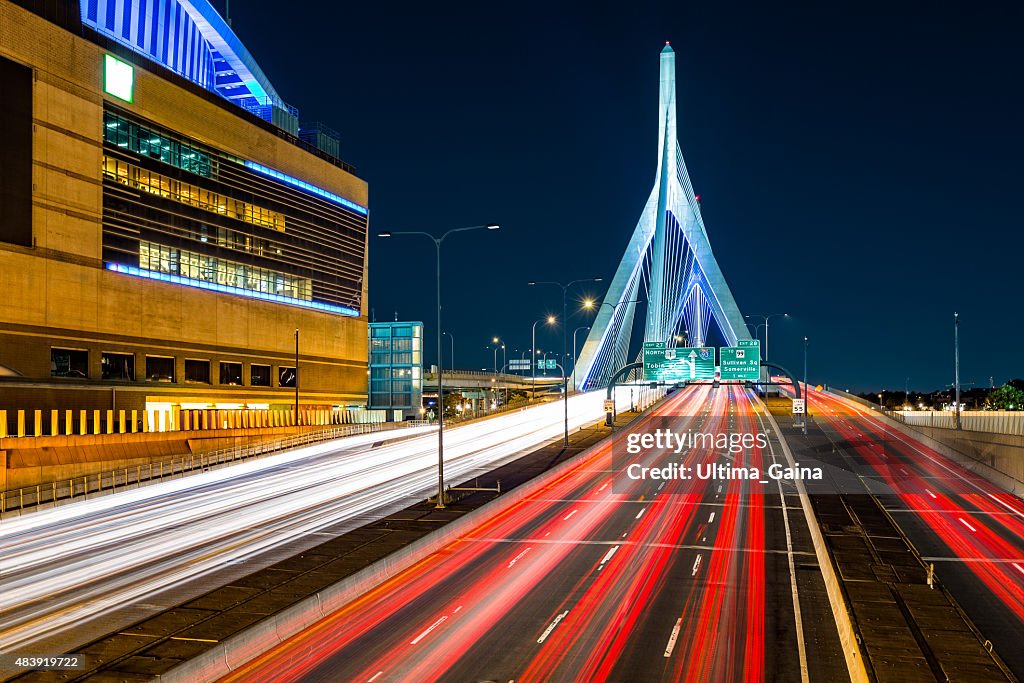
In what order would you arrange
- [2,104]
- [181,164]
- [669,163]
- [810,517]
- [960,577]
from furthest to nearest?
[669,163] < [181,164] < [2,104] < [810,517] < [960,577]

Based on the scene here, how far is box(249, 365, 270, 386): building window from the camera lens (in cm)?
7350

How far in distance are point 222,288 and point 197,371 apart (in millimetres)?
7524

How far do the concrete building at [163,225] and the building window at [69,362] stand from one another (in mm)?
92

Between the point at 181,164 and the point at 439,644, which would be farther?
the point at 181,164

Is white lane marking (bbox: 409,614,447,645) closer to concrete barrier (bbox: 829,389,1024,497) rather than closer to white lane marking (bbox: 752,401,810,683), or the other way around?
white lane marking (bbox: 752,401,810,683)

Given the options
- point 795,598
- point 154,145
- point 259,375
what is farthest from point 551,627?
point 259,375

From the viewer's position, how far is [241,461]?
48.2 metres

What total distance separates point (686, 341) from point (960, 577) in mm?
126932

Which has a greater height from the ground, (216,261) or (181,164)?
(181,164)

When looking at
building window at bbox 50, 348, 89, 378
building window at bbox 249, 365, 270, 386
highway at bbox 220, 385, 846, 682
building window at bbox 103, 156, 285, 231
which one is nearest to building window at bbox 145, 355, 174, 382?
building window at bbox 50, 348, 89, 378

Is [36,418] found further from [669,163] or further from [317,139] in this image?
[669,163]

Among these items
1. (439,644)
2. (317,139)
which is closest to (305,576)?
(439,644)

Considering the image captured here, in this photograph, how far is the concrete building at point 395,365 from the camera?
101 m

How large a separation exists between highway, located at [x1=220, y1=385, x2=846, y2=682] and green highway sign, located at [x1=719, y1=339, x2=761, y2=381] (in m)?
29.4
